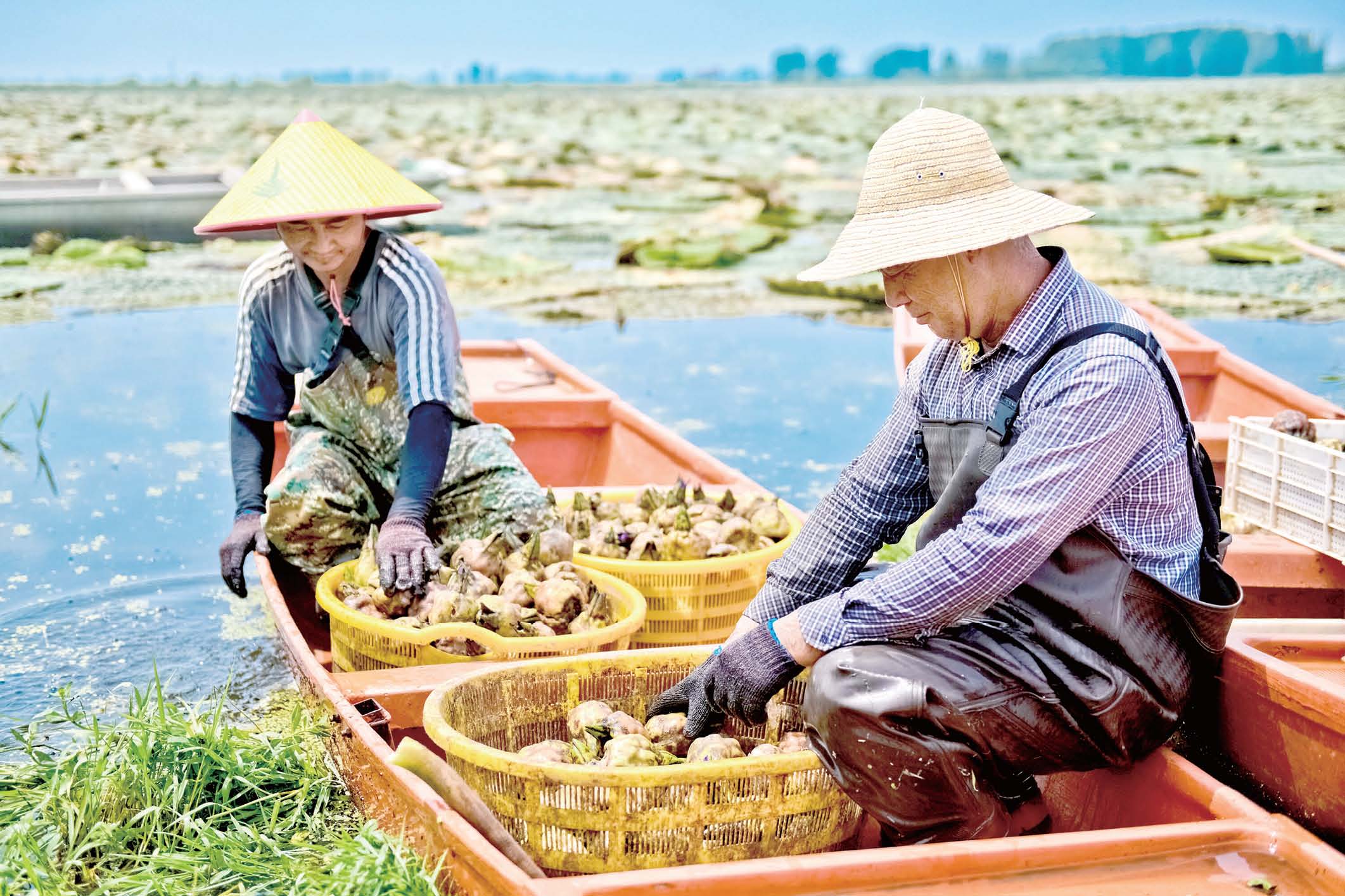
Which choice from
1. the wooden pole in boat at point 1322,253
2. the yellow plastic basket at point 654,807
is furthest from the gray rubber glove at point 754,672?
the wooden pole in boat at point 1322,253

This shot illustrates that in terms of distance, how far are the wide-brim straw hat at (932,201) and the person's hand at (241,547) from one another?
5.67ft

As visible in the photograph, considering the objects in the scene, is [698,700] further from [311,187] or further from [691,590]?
[311,187]

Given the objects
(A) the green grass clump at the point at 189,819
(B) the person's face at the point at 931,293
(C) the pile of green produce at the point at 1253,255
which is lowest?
(C) the pile of green produce at the point at 1253,255

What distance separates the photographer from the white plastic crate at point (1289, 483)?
3.32 meters

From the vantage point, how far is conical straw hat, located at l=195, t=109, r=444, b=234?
→ 306 centimetres

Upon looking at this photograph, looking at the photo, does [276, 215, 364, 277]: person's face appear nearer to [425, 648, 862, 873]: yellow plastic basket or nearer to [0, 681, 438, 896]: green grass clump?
[0, 681, 438, 896]: green grass clump

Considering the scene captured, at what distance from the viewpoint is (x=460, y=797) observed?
6.50ft

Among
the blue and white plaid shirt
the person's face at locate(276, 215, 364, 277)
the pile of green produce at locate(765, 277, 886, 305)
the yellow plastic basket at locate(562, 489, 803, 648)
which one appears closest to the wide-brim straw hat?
the blue and white plaid shirt

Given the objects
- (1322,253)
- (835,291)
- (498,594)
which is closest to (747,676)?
(498,594)

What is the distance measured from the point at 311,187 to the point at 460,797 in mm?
1663

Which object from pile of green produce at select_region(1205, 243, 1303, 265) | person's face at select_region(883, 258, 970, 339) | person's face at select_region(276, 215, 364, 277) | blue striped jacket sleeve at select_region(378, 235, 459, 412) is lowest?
pile of green produce at select_region(1205, 243, 1303, 265)

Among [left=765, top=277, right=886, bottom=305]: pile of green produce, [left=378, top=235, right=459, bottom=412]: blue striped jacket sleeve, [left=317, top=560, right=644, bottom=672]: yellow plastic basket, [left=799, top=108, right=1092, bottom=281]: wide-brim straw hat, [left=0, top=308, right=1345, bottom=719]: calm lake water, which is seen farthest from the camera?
[left=765, top=277, right=886, bottom=305]: pile of green produce

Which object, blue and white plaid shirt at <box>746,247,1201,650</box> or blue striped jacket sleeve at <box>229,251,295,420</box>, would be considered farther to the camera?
blue striped jacket sleeve at <box>229,251,295,420</box>

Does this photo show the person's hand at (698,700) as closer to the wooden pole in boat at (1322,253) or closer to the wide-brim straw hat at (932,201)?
the wide-brim straw hat at (932,201)
